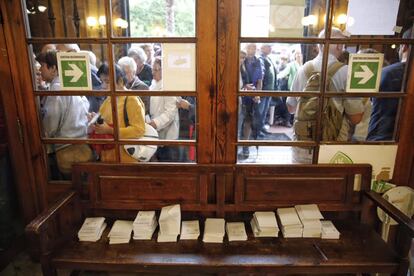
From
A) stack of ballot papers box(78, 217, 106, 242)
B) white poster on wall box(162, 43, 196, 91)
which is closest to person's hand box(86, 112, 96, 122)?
white poster on wall box(162, 43, 196, 91)

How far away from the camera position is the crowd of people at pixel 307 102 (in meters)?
1.66

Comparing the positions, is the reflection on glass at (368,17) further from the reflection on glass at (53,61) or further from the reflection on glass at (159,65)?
the reflection on glass at (53,61)

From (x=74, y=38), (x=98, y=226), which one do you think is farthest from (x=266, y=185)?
(x=74, y=38)

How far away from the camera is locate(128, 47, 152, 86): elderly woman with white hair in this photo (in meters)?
1.68

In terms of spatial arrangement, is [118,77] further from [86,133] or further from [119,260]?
[119,260]

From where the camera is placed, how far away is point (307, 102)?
173cm

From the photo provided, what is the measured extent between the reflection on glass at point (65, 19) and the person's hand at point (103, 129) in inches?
20.8

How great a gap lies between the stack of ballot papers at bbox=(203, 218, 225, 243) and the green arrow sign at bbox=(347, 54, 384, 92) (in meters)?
1.10

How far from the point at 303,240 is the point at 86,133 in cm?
147

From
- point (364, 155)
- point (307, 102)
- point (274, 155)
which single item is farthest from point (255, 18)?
point (364, 155)

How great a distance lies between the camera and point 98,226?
1.71 meters

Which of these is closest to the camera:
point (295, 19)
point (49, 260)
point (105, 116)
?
point (49, 260)

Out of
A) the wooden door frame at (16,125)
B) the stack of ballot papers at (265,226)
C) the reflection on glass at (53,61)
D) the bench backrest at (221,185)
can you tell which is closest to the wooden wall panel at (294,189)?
the bench backrest at (221,185)

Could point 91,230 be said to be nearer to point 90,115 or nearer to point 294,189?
point 90,115
